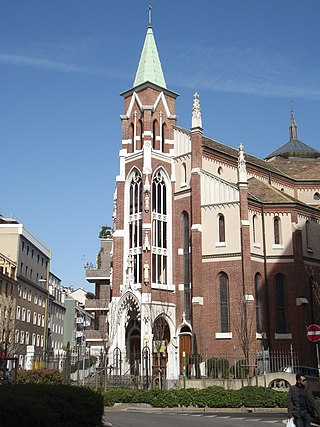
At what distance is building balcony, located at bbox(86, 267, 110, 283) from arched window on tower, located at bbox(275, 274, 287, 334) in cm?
2215

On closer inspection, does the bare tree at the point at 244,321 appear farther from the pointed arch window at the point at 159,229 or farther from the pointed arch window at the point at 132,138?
the pointed arch window at the point at 132,138

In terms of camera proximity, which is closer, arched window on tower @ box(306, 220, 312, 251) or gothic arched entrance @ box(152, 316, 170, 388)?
gothic arched entrance @ box(152, 316, 170, 388)

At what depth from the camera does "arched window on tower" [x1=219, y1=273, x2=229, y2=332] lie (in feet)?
139

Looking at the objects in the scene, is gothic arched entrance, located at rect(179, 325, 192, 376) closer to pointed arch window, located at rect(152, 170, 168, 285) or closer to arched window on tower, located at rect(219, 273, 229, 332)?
arched window on tower, located at rect(219, 273, 229, 332)

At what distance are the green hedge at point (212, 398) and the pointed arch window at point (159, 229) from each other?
17090mm

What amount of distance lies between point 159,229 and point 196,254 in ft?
14.4

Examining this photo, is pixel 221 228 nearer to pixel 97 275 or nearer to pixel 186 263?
pixel 186 263

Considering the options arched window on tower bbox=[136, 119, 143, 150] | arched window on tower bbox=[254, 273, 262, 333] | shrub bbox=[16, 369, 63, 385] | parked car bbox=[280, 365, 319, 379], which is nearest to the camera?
shrub bbox=[16, 369, 63, 385]

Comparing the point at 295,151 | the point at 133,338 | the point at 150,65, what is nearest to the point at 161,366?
the point at 133,338

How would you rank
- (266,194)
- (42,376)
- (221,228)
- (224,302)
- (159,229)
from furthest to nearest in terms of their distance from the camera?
(266,194) < (159,229) < (221,228) < (224,302) < (42,376)

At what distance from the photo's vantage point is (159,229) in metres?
46.1

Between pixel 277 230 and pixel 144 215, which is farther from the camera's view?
pixel 277 230

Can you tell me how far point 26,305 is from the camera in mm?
63156

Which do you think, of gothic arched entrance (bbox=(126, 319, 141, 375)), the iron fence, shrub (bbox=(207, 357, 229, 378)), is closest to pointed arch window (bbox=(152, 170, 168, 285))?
gothic arched entrance (bbox=(126, 319, 141, 375))
